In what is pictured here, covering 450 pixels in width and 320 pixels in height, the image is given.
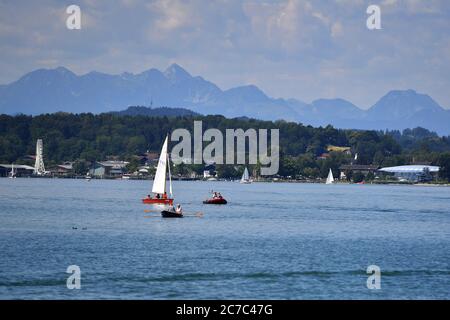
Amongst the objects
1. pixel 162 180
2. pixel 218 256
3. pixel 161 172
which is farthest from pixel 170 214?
pixel 218 256

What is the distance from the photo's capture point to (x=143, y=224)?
7831 cm

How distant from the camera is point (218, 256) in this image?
5675cm

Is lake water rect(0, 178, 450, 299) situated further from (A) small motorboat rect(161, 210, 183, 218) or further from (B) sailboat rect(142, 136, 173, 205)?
(B) sailboat rect(142, 136, 173, 205)

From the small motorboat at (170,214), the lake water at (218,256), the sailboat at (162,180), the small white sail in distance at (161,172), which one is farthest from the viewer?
the sailboat at (162,180)

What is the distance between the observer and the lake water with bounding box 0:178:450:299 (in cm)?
4509

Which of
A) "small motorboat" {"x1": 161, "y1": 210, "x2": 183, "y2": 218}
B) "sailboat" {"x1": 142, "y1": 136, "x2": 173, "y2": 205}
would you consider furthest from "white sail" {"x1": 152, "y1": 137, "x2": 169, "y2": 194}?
"small motorboat" {"x1": 161, "y1": 210, "x2": 183, "y2": 218}

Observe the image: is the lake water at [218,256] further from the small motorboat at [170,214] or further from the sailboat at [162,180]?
the sailboat at [162,180]

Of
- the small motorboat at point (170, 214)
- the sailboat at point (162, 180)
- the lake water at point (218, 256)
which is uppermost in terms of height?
the sailboat at point (162, 180)

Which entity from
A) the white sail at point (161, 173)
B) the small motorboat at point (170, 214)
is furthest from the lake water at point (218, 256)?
the white sail at point (161, 173)

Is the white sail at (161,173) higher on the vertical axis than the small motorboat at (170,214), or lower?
higher

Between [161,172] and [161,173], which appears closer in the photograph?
[161,172]

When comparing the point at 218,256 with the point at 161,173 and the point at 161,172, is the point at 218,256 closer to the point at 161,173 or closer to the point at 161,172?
the point at 161,172

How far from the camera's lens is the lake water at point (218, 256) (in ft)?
148

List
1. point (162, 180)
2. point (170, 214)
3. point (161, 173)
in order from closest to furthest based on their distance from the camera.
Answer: point (170, 214)
point (161, 173)
point (162, 180)
